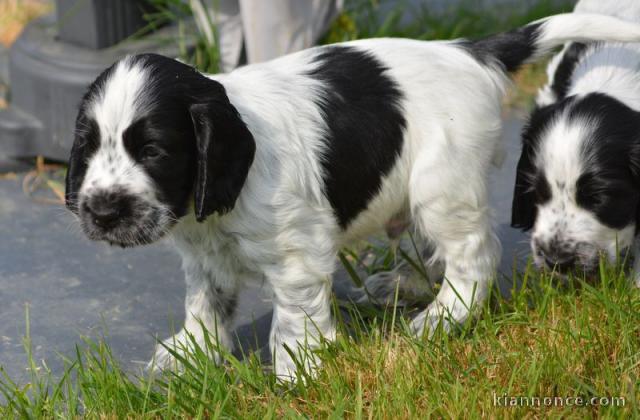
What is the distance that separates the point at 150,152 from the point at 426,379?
1.16m

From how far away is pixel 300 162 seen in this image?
12.3 feet

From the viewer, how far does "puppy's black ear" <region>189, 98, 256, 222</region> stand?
3.43 metres

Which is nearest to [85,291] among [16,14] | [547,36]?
[547,36]

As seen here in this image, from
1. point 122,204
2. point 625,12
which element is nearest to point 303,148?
point 122,204

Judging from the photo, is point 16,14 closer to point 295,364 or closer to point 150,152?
point 150,152

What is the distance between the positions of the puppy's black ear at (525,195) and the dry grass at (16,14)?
4.69 meters

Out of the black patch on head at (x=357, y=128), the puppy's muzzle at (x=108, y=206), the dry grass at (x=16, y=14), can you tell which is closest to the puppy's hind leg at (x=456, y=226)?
the black patch on head at (x=357, y=128)

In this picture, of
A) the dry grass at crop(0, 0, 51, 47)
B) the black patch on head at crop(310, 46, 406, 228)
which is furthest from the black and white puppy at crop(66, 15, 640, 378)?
the dry grass at crop(0, 0, 51, 47)

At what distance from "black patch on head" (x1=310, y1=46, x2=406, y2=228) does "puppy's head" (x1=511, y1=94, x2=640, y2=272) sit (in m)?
0.68

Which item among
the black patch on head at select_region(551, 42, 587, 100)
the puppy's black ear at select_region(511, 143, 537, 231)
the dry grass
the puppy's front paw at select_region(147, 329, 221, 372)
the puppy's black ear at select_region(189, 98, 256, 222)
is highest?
the puppy's black ear at select_region(189, 98, 256, 222)

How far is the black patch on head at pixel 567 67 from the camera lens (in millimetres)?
5012

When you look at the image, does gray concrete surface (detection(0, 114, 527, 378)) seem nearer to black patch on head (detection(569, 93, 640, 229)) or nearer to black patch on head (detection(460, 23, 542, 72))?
black patch on head (detection(569, 93, 640, 229))

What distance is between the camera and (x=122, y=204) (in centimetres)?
341

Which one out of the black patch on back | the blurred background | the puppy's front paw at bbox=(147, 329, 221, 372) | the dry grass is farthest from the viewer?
the dry grass
